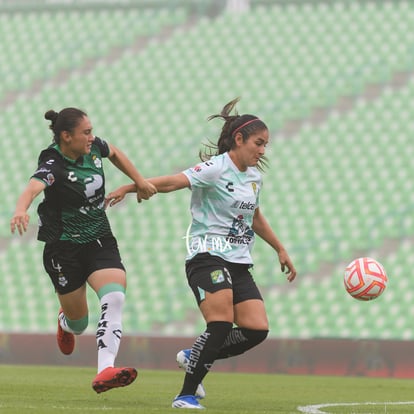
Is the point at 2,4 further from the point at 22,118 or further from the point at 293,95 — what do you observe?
the point at 293,95

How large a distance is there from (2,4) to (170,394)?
1739 centimetres

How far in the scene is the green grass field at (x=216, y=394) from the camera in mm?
6590

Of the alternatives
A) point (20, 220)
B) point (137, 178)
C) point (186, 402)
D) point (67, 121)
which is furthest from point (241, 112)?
point (20, 220)

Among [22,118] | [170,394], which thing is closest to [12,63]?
[22,118]

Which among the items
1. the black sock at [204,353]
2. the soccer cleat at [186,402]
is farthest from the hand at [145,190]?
the soccer cleat at [186,402]

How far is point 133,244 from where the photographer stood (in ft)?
57.4

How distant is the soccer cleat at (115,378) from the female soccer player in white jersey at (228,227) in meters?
0.48

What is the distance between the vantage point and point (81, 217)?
696 cm

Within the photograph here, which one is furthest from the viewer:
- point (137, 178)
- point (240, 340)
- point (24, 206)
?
point (240, 340)

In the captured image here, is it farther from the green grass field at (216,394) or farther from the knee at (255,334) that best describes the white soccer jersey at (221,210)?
the green grass field at (216,394)

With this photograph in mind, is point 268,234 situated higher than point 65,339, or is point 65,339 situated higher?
point 268,234

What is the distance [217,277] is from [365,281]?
1.66 m

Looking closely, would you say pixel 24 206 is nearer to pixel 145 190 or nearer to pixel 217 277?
pixel 145 190

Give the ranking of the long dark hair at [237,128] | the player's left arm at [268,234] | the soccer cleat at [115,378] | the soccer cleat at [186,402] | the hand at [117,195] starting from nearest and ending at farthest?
the soccer cleat at [115,378] < the soccer cleat at [186,402] < the hand at [117,195] < the long dark hair at [237,128] < the player's left arm at [268,234]
